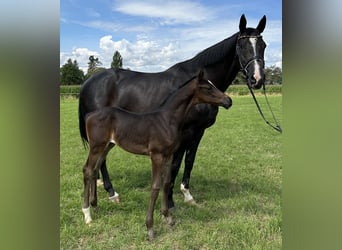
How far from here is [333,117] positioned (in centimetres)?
106

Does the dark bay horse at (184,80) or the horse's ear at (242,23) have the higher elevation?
the horse's ear at (242,23)

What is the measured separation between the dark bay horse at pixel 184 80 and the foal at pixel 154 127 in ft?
1.92

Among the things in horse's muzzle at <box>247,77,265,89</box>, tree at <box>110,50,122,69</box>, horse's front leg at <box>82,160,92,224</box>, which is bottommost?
horse's front leg at <box>82,160,92,224</box>

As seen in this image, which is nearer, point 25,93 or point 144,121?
point 25,93

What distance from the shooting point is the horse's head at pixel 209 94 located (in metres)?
2.85

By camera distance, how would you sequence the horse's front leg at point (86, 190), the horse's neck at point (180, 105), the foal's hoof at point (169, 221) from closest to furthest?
the horse's neck at point (180, 105), the horse's front leg at point (86, 190), the foal's hoof at point (169, 221)

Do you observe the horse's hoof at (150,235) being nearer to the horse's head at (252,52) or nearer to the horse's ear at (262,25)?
the horse's head at (252,52)

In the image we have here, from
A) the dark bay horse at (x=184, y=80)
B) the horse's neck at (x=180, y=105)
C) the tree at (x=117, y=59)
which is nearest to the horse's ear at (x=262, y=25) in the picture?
the dark bay horse at (x=184, y=80)

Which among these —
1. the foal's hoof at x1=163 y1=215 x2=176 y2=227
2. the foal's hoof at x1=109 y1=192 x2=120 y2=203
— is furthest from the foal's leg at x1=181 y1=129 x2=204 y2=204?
the foal's hoof at x1=109 y1=192 x2=120 y2=203

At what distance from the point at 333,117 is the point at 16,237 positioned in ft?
4.20

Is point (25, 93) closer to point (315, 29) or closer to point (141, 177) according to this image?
point (315, 29)

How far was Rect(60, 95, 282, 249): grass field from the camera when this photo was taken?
118 inches

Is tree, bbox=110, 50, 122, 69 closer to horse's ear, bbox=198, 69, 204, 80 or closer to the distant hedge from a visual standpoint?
the distant hedge

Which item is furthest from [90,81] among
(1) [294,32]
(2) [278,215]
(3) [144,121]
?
(1) [294,32]
